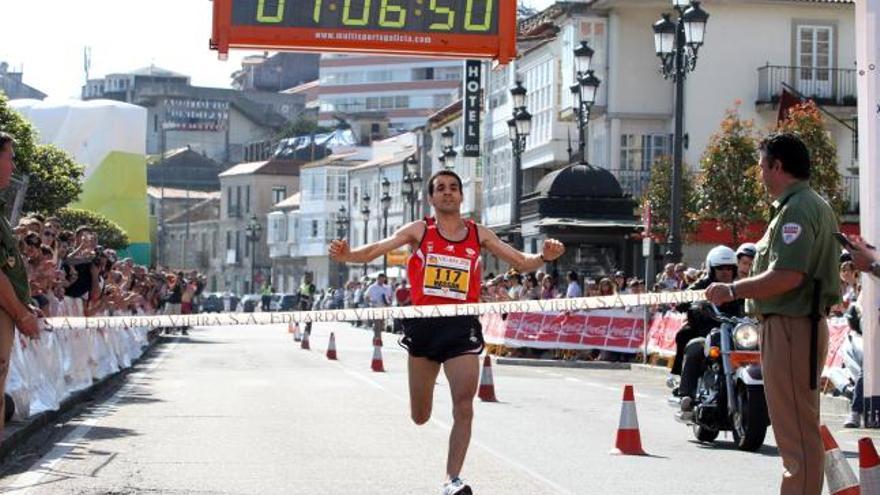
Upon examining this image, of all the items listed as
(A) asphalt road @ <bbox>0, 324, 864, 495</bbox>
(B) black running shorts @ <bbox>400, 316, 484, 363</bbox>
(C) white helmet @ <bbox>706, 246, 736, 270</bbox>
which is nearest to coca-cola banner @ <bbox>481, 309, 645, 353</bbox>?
(A) asphalt road @ <bbox>0, 324, 864, 495</bbox>

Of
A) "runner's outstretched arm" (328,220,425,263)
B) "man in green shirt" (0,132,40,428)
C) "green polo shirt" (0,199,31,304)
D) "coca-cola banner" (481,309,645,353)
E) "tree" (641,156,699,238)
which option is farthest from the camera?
"tree" (641,156,699,238)

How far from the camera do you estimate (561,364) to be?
33.3m

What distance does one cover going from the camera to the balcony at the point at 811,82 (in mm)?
52469

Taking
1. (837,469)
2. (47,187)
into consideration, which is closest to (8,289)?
(837,469)

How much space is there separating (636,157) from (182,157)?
115204mm

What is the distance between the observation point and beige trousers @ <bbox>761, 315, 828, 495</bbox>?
7.99 meters

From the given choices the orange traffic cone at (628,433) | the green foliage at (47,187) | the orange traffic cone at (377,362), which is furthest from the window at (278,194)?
the orange traffic cone at (628,433)

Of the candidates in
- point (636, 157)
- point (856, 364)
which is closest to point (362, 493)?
point (856, 364)

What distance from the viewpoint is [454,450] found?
33.6ft

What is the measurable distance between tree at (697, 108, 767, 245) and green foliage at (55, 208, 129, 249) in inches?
801

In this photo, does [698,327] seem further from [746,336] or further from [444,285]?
[444,285]

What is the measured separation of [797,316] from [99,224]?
48413 mm

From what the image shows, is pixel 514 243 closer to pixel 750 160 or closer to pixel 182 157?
pixel 750 160

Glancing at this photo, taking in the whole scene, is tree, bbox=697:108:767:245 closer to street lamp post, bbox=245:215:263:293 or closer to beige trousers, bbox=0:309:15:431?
beige trousers, bbox=0:309:15:431
